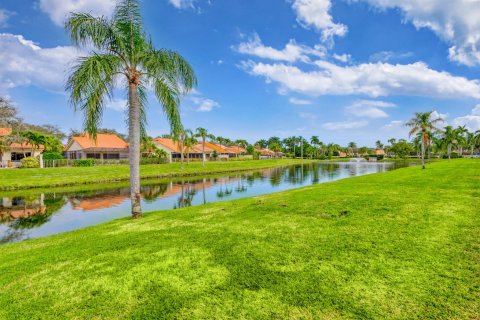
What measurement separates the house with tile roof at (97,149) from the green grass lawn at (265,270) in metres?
52.7

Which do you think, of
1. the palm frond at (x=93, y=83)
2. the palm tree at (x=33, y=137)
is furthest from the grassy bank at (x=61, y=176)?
the palm frond at (x=93, y=83)

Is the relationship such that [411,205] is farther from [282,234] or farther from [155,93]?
[155,93]

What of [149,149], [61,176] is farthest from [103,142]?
[61,176]

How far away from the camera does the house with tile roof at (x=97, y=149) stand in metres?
55.5

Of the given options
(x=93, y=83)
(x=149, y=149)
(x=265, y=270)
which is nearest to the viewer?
(x=265, y=270)

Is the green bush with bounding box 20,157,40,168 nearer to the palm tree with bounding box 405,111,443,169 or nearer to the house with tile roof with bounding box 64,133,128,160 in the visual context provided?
the house with tile roof with bounding box 64,133,128,160

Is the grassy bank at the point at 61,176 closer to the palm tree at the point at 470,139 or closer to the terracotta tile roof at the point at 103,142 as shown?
the terracotta tile roof at the point at 103,142

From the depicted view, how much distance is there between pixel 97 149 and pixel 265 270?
2336 inches

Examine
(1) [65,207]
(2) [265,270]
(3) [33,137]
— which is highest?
(3) [33,137]

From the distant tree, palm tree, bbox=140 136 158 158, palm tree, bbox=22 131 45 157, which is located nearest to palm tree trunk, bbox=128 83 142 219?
palm tree, bbox=22 131 45 157

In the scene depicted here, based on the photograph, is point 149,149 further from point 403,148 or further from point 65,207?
point 403,148

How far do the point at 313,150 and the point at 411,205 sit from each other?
131464mm

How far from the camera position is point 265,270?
16.9 ft

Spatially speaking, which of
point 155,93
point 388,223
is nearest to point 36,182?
point 155,93
